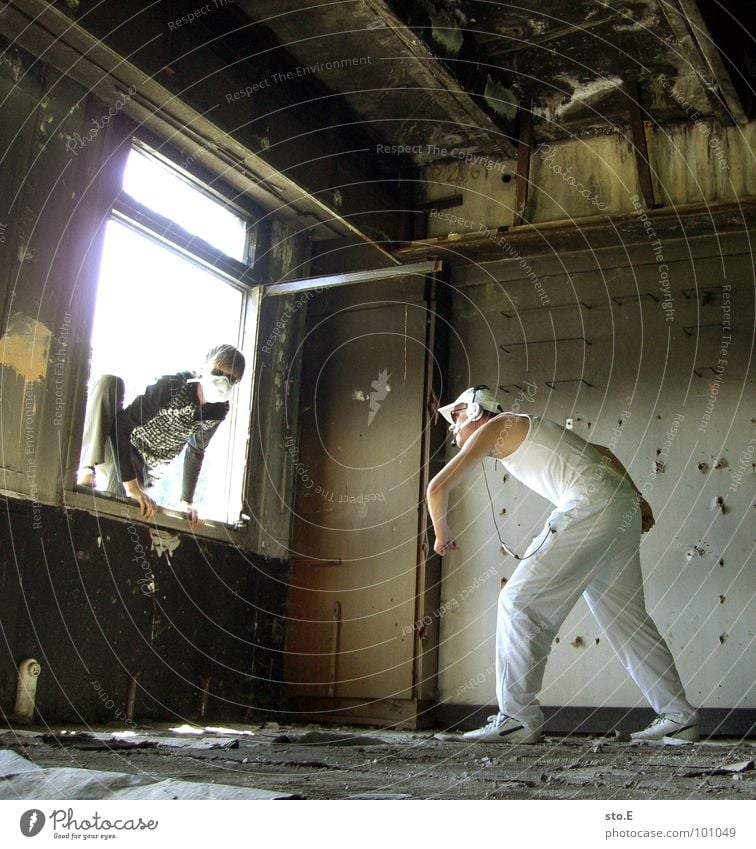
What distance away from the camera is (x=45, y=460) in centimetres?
475

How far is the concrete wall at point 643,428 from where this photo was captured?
553 cm

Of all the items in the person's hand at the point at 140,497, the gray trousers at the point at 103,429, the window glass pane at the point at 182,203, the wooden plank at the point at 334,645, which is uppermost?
the window glass pane at the point at 182,203

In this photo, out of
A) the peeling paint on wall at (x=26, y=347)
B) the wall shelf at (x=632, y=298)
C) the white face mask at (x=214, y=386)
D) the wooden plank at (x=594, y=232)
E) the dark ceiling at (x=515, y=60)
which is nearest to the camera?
the peeling paint on wall at (x=26, y=347)

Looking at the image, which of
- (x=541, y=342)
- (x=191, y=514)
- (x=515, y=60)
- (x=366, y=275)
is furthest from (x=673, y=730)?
(x=515, y=60)

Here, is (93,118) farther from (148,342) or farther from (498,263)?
(498,263)

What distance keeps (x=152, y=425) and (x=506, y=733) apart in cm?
237

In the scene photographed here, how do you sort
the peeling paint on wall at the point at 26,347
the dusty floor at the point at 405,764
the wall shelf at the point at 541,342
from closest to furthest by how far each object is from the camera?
the dusty floor at the point at 405,764
the peeling paint on wall at the point at 26,347
the wall shelf at the point at 541,342

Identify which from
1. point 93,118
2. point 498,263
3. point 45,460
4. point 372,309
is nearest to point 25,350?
point 45,460

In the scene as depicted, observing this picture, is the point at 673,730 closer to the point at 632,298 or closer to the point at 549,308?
the point at 632,298

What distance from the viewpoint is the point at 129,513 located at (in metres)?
5.21

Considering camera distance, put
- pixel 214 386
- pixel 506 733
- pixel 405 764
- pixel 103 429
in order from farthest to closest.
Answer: pixel 214 386
pixel 103 429
pixel 506 733
pixel 405 764

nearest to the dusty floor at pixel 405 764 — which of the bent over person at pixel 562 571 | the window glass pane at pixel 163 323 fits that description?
the bent over person at pixel 562 571

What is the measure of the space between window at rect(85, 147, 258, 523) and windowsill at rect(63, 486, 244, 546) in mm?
199

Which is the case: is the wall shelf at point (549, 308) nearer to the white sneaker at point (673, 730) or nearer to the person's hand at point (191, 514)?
the person's hand at point (191, 514)
